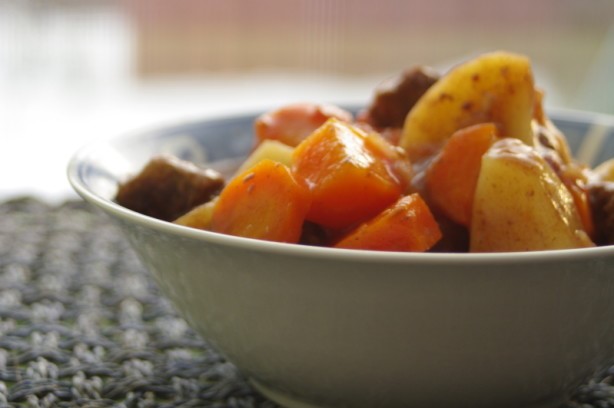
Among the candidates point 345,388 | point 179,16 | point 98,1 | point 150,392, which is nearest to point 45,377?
point 150,392

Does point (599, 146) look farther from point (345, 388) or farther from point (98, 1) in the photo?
point (98, 1)

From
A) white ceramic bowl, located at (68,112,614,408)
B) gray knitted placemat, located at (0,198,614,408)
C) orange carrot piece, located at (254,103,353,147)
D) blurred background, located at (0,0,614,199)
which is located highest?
orange carrot piece, located at (254,103,353,147)

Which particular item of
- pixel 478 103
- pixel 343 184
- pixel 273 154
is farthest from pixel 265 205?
pixel 478 103

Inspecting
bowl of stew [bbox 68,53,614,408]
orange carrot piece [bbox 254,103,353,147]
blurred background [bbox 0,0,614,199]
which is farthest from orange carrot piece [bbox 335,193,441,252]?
blurred background [bbox 0,0,614,199]

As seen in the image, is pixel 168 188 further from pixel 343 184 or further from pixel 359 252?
pixel 359 252

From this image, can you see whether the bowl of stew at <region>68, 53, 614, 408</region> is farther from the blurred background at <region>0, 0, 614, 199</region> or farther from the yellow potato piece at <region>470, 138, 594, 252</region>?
the blurred background at <region>0, 0, 614, 199</region>

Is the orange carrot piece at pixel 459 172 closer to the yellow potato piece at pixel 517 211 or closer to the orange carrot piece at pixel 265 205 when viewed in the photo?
the yellow potato piece at pixel 517 211

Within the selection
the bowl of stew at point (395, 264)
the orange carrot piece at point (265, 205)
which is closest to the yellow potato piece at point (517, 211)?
the bowl of stew at point (395, 264)

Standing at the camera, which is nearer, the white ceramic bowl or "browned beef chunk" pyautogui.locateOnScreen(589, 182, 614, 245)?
the white ceramic bowl
